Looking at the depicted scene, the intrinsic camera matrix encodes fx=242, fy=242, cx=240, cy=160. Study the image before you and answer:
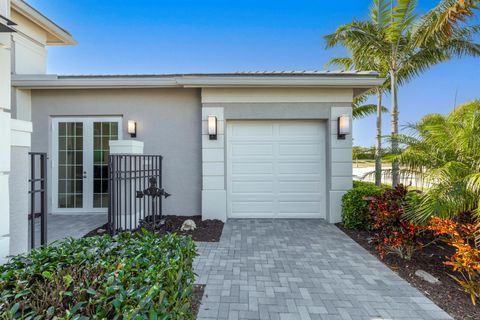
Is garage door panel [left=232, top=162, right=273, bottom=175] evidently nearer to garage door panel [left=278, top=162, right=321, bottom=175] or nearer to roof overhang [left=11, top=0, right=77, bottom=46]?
garage door panel [left=278, top=162, right=321, bottom=175]

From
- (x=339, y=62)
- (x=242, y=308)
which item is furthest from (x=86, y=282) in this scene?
(x=339, y=62)

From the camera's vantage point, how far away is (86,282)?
4.88 ft

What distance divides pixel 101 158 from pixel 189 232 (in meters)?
3.18

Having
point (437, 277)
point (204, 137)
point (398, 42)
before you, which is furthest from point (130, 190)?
point (398, 42)

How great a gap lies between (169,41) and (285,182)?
29.4ft

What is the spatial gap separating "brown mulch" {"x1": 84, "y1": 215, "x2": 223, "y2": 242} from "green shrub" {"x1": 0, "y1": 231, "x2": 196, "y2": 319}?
9.05 feet

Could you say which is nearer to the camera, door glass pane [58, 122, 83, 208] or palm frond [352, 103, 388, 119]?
door glass pane [58, 122, 83, 208]

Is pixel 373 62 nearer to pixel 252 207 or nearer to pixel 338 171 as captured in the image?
pixel 338 171

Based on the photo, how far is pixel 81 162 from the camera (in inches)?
245

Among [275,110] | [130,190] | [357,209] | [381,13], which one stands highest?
[381,13]

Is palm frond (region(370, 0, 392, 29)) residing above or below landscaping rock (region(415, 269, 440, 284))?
above

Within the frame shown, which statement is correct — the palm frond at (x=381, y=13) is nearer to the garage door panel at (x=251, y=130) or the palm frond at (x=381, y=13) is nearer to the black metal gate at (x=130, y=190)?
the garage door panel at (x=251, y=130)

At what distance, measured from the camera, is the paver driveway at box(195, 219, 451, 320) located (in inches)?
98.3

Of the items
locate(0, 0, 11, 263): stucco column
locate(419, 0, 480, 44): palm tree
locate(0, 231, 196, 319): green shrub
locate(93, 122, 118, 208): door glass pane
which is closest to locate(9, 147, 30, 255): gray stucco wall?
locate(0, 0, 11, 263): stucco column
